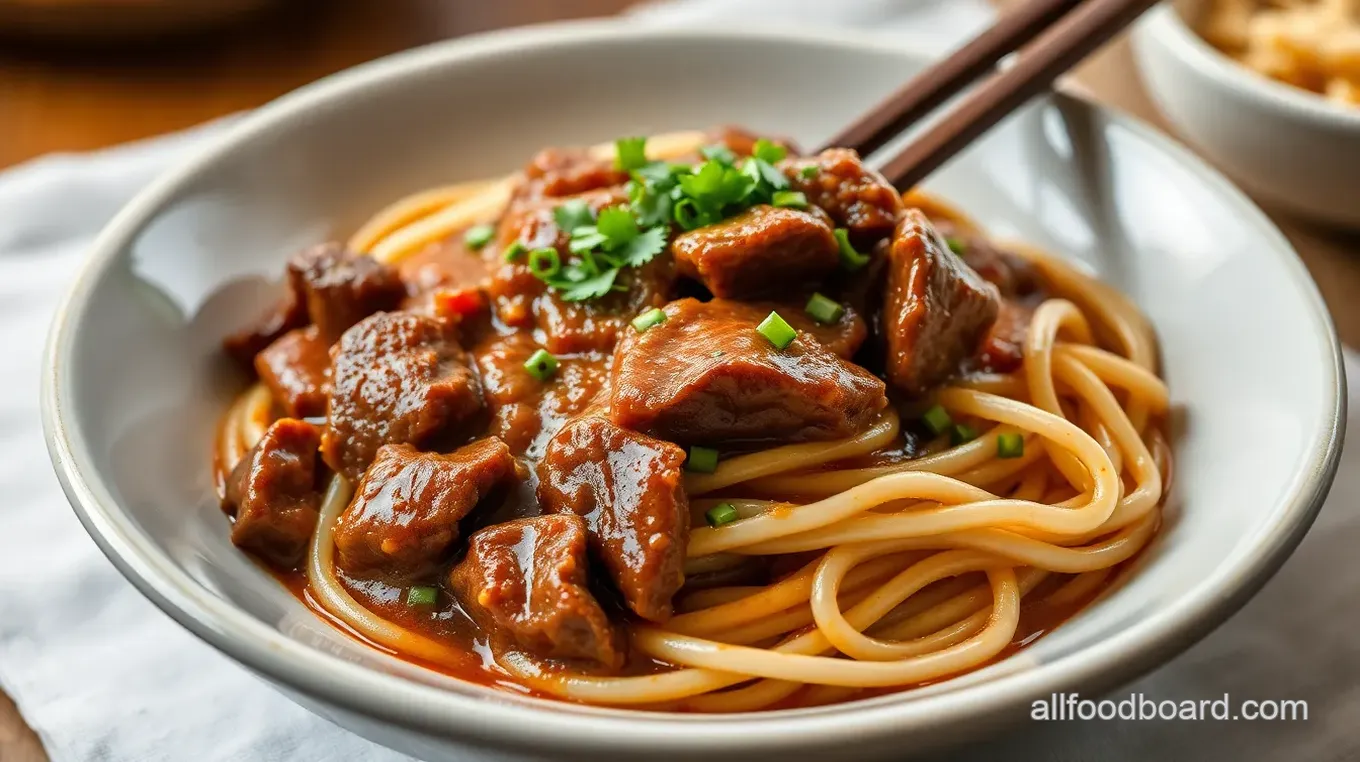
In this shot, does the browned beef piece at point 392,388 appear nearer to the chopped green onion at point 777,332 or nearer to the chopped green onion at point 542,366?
the chopped green onion at point 542,366

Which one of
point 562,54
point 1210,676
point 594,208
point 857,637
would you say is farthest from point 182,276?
point 1210,676

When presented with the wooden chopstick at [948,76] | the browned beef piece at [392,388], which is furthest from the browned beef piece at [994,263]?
the browned beef piece at [392,388]

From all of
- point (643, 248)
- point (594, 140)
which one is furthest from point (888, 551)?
point (594, 140)

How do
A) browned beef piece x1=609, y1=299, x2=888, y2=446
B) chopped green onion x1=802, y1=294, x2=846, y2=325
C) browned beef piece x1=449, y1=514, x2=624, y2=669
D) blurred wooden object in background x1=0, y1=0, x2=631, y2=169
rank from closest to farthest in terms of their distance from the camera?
browned beef piece x1=449, y1=514, x2=624, y2=669
browned beef piece x1=609, y1=299, x2=888, y2=446
chopped green onion x1=802, y1=294, x2=846, y2=325
blurred wooden object in background x1=0, y1=0, x2=631, y2=169

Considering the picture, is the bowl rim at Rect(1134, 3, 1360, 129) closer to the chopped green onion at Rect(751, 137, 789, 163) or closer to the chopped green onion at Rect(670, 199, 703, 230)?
the chopped green onion at Rect(751, 137, 789, 163)

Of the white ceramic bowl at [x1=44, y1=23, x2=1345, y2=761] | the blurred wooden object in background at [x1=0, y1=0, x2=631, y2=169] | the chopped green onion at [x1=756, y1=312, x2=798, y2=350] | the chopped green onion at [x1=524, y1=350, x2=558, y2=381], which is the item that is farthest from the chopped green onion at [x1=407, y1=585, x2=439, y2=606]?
the blurred wooden object in background at [x1=0, y1=0, x2=631, y2=169]

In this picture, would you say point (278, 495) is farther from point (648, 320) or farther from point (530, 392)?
point (648, 320)
